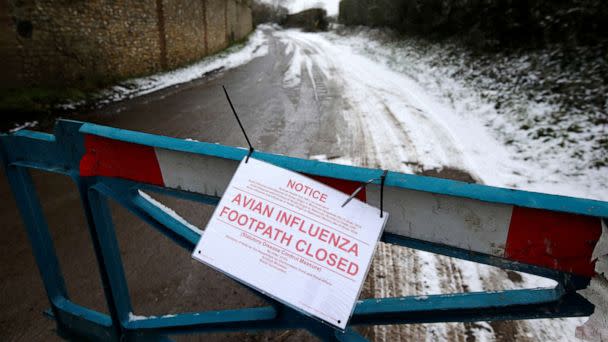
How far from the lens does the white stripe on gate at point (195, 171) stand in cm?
133

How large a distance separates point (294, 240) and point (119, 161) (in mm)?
862

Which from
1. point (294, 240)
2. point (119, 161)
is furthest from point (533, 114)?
point (119, 161)

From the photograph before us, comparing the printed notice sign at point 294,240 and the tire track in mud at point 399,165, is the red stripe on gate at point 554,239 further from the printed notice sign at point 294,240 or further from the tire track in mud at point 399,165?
the tire track in mud at point 399,165

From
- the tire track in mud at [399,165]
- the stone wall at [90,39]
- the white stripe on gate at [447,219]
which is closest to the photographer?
the white stripe on gate at [447,219]

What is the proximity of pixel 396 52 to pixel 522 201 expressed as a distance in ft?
54.1

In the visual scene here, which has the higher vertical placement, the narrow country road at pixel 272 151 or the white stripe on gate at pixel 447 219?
the white stripe on gate at pixel 447 219

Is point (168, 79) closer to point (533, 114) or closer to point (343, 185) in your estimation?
point (533, 114)

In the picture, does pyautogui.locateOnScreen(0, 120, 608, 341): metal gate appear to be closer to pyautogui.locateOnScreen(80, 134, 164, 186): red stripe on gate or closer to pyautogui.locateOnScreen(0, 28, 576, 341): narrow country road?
pyautogui.locateOnScreen(80, 134, 164, 186): red stripe on gate

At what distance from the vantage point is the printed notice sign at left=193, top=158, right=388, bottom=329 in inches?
41.8

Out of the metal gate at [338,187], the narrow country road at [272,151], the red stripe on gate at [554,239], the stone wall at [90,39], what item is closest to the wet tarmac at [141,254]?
the narrow country road at [272,151]

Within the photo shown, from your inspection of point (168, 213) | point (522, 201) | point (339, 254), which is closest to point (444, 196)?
point (522, 201)

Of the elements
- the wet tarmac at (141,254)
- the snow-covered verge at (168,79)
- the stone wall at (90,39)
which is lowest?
the snow-covered verge at (168,79)

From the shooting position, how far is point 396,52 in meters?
16.2

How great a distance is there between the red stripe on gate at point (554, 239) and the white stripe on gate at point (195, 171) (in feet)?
2.98
